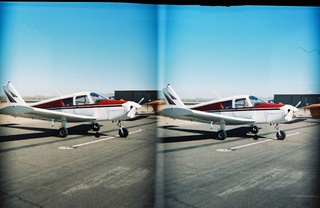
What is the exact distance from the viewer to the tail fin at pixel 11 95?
9453 millimetres

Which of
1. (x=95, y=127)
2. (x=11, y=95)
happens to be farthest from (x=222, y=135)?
(x=11, y=95)

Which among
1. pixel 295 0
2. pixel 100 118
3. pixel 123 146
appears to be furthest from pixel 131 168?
pixel 100 118

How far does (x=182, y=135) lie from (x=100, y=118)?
330 centimetres

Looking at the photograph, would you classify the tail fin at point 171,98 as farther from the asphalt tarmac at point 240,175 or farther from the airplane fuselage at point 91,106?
the asphalt tarmac at point 240,175

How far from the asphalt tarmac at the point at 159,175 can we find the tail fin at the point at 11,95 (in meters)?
2.71

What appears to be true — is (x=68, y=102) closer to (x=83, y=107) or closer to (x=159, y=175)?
(x=83, y=107)

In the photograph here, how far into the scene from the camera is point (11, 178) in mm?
4133

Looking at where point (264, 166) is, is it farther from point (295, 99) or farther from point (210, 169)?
point (295, 99)

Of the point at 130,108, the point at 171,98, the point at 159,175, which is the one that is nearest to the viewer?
the point at 159,175

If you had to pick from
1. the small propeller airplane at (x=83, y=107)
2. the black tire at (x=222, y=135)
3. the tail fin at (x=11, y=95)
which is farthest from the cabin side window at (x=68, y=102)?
the black tire at (x=222, y=135)

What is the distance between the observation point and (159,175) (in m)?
4.34

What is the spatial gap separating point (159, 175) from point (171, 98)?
4.96 m

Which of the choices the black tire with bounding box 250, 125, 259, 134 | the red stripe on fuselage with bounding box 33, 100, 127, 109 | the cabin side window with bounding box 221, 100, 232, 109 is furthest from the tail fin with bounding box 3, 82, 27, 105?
the black tire with bounding box 250, 125, 259, 134

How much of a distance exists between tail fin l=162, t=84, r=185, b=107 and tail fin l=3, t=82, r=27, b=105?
19.8 feet
